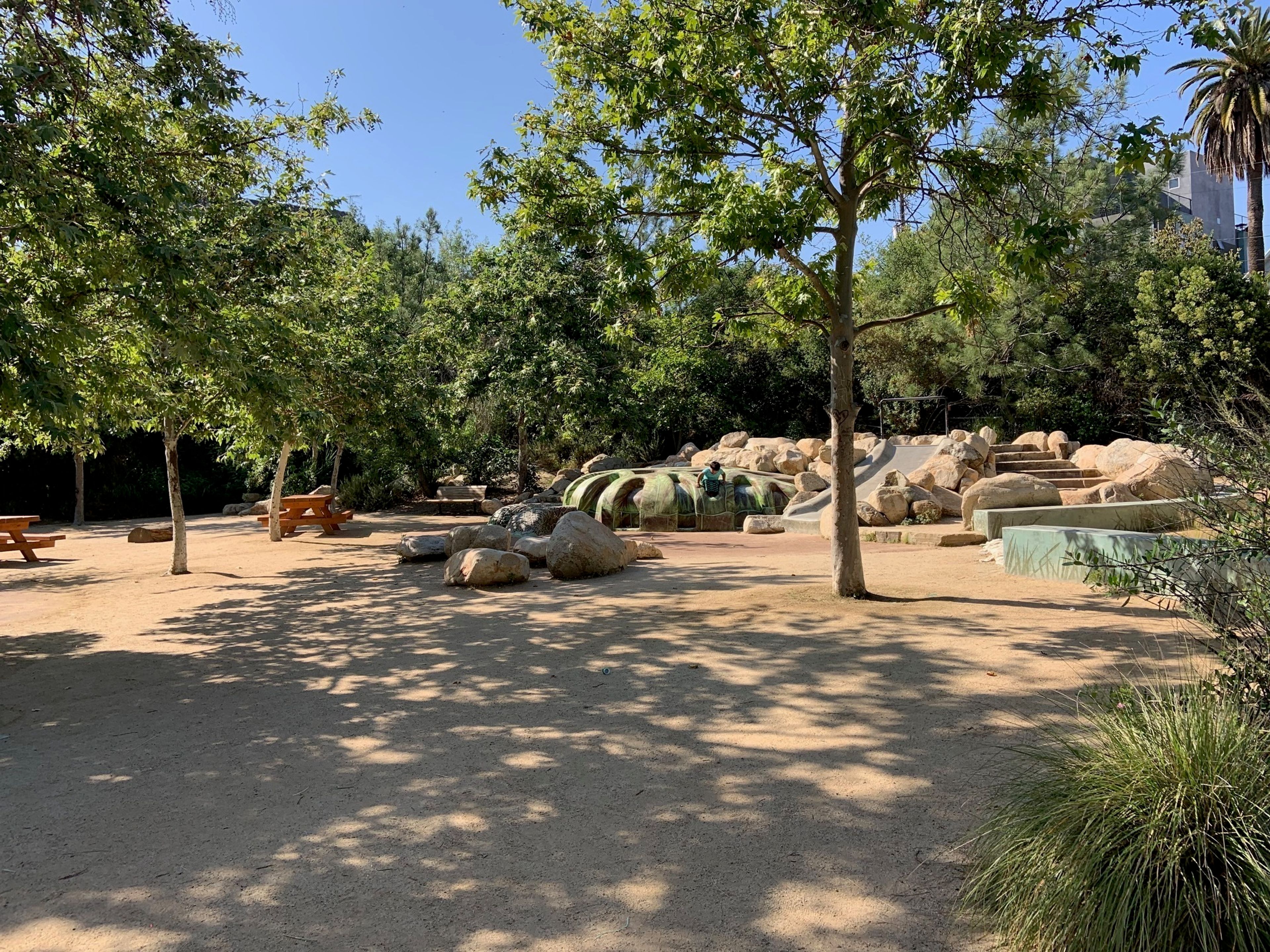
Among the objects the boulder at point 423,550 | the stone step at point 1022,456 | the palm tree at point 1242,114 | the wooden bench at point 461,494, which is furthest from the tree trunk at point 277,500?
the palm tree at point 1242,114

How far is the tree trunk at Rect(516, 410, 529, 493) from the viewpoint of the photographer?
19.8 meters

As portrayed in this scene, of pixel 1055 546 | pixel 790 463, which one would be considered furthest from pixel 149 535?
pixel 1055 546

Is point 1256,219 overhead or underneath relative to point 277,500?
overhead

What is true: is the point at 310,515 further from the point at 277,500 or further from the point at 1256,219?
the point at 1256,219

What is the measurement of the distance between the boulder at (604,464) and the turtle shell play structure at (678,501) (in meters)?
5.10

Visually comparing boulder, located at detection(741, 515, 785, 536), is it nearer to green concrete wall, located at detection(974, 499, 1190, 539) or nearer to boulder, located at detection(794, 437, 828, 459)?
boulder, located at detection(794, 437, 828, 459)

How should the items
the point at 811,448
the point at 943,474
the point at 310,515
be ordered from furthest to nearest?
the point at 811,448 < the point at 310,515 < the point at 943,474

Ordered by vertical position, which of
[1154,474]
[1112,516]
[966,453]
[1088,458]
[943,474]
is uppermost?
[966,453]

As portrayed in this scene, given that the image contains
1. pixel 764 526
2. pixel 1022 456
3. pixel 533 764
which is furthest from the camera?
pixel 1022 456

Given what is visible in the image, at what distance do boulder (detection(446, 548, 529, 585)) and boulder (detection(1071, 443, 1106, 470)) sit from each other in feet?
41.1

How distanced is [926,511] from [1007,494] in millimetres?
2377

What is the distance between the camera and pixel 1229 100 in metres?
23.8

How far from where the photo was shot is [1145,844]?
2332mm

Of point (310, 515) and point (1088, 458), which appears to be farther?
point (1088, 458)
